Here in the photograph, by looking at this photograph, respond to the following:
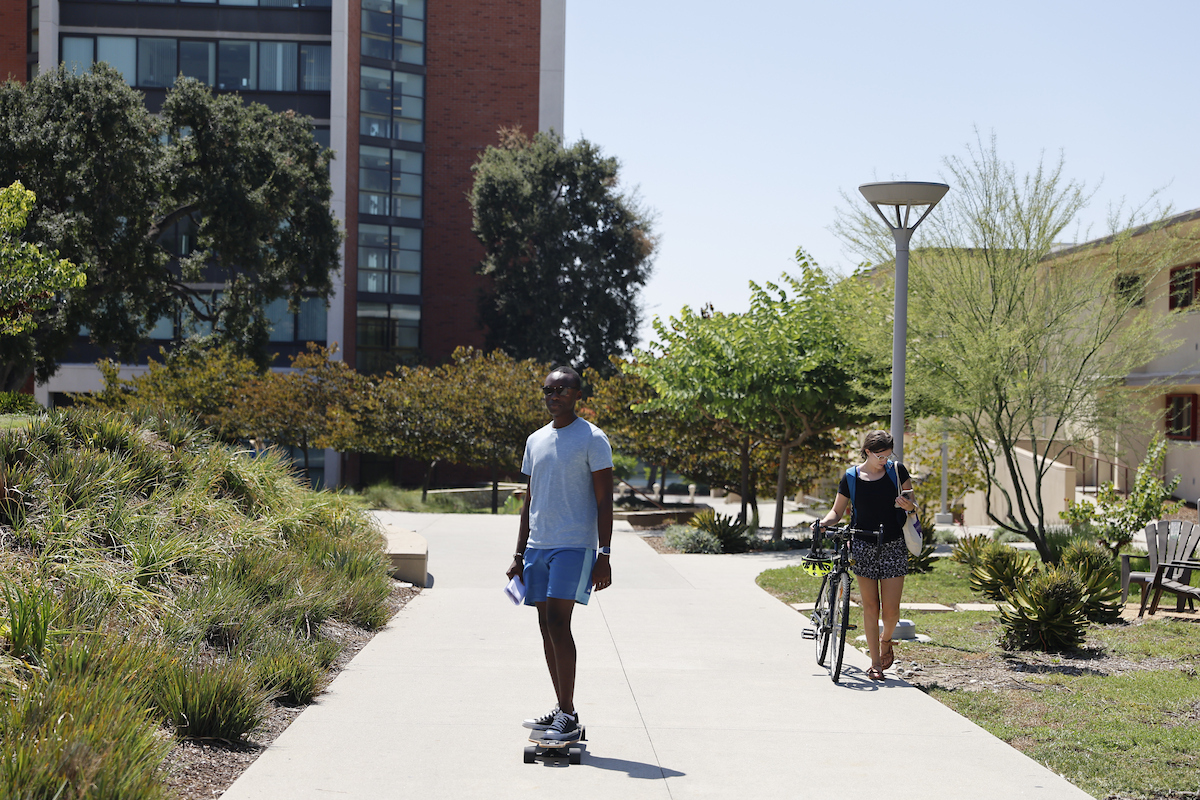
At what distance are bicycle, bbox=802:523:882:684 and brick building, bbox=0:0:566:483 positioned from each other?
1220 inches

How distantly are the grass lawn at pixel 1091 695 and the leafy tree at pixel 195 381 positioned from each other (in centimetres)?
2165

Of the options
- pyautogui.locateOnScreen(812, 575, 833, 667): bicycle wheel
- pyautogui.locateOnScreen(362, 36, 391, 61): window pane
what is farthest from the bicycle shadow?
pyautogui.locateOnScreen(362, 36, 391, 61): window pane

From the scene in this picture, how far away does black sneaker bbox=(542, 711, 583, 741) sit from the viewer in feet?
17.9

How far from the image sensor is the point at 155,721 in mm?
4918

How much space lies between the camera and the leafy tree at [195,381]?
2819 cm

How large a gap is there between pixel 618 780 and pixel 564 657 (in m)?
0.69

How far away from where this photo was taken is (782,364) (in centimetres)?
1725

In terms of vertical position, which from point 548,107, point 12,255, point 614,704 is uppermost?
point 548,107

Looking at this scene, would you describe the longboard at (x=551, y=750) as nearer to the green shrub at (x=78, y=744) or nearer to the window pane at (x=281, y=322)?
the green shrub at (x=78, y=744)

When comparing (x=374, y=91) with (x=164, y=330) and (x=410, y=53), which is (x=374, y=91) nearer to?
(x=410, y=53)

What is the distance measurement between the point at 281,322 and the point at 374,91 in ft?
30.7

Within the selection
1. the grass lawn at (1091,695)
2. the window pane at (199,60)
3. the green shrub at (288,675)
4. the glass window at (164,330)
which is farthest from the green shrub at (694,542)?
the window pane at (199,60)

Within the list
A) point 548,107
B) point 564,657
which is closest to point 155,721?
point 564,657

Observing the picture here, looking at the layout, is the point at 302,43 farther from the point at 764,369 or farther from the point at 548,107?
the point at 764,369
